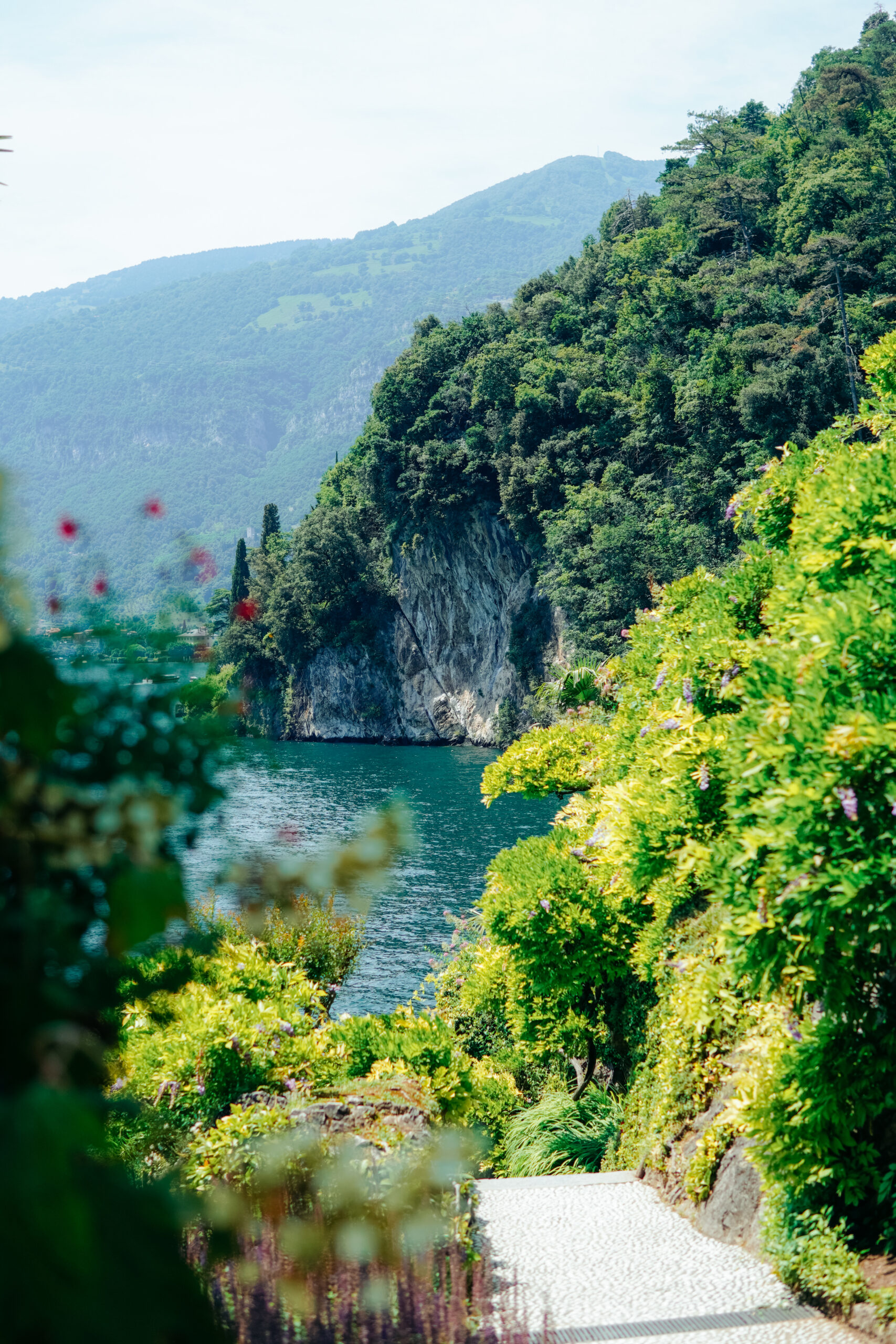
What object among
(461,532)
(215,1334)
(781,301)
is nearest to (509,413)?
(461,532)

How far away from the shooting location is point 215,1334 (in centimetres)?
133

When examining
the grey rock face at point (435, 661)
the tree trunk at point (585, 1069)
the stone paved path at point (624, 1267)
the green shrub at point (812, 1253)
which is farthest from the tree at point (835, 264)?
the green shrub at point (812, 1253)

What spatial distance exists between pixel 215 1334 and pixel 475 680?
201 feet

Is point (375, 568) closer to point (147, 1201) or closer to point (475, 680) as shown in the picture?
point (475, 680)

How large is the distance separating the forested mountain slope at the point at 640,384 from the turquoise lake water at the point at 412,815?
302 inches

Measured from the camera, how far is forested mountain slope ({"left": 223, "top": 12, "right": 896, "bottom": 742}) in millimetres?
43125

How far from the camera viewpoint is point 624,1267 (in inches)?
262

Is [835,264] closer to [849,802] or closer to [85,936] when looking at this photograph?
[849,802]

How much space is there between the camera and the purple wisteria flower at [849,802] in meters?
4.71

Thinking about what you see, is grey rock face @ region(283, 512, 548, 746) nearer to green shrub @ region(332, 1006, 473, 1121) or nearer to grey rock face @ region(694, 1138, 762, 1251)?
green shrub @ region(332, 1006, 473, 1121)

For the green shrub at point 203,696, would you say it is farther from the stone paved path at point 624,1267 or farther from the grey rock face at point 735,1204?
the grey rock face at point 735,1204

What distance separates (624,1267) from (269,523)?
2816 inches

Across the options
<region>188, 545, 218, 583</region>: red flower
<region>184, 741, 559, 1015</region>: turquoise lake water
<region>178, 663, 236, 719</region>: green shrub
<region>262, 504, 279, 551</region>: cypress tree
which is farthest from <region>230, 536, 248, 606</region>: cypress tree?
<region>178, 663, 236, 719</region>: green shrub

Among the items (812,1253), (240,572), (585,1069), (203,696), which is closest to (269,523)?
(240,572)
